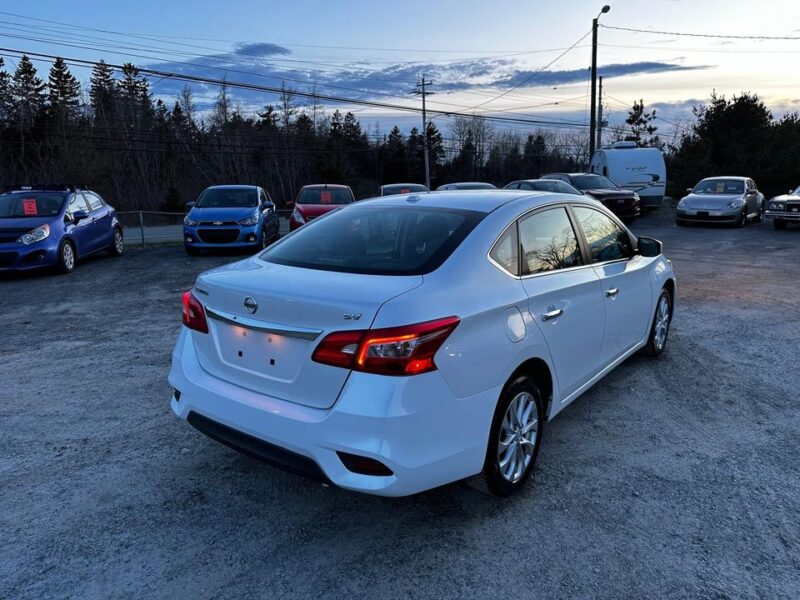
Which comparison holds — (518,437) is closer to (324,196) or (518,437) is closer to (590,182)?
(324,196)

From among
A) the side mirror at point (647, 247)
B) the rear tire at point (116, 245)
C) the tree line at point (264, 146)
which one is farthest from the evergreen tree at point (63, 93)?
the side mirror at point (647, 247)

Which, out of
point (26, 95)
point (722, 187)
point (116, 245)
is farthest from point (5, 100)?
point (722, 187)

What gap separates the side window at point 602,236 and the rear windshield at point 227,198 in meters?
11.0

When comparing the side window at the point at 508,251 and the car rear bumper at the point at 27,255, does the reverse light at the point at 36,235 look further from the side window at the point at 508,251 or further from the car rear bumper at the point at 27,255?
the side window at the point at 508,251

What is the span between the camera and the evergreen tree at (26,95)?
4888cm

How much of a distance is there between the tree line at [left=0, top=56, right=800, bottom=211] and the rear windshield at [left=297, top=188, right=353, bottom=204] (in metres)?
23.0

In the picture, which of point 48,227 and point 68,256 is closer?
point 48,227

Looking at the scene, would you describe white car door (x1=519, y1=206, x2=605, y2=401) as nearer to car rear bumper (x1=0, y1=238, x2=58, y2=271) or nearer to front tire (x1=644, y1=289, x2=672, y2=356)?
front tire (x1=644, y1=289, x2=672, y2=356)

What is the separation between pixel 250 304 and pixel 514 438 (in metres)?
1.56

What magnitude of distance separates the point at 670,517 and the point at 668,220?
70.3 feet

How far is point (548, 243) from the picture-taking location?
11.9 feet

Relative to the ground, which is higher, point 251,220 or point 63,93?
point 63,93

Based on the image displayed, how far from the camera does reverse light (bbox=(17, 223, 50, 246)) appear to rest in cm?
1045

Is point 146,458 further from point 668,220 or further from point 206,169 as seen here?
point 206,169
